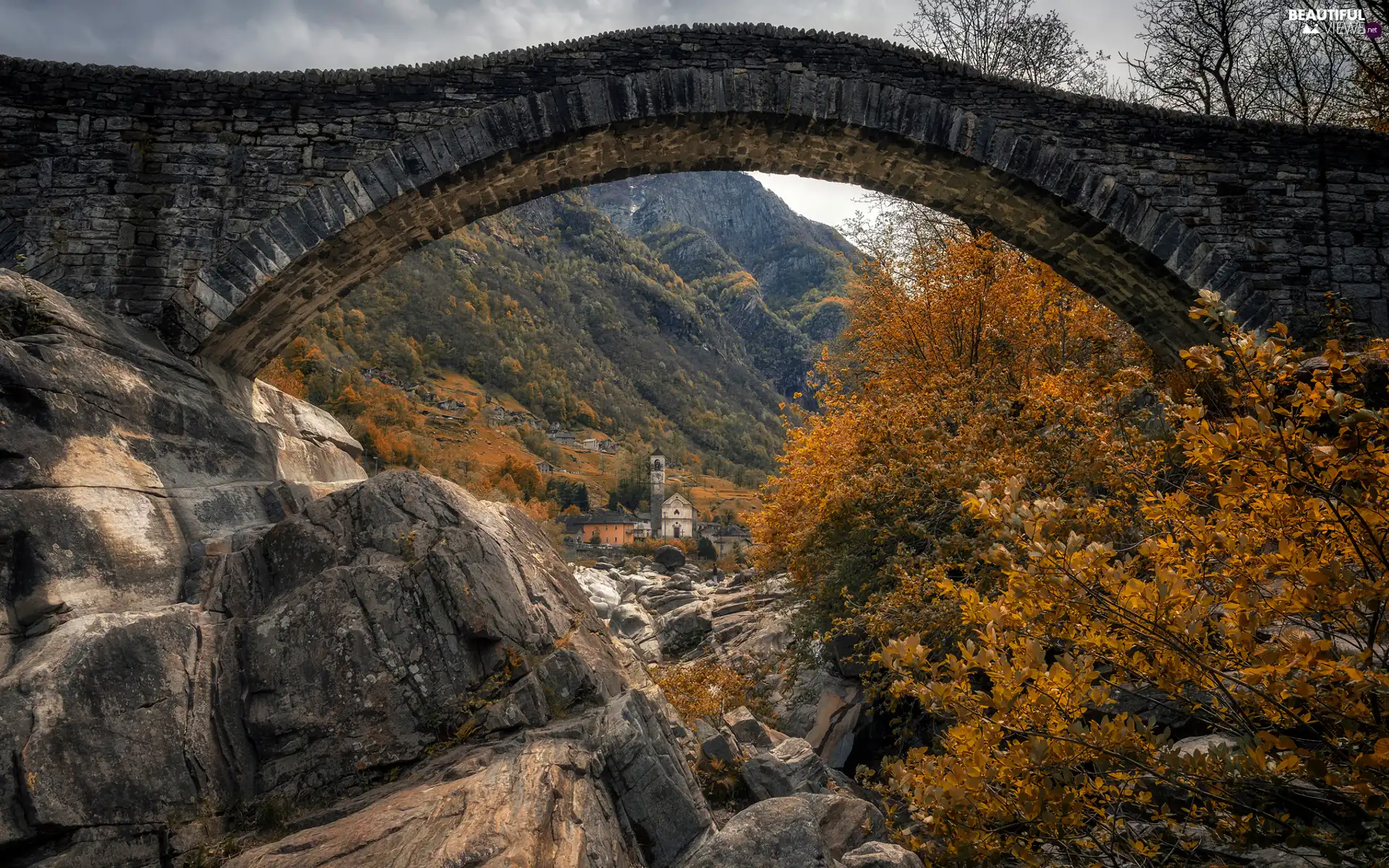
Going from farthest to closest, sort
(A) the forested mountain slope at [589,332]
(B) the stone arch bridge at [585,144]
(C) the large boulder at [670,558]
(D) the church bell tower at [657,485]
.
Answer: (A) the forested mountain slope at [589,332]
(D) the church bell tower at [657,485]
(C) the large boulder at [670,558]
(B) the stone arch bridge at [585,144]

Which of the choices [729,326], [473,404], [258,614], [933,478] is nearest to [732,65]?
[933,478]

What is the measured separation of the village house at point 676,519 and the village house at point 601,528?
118 inches

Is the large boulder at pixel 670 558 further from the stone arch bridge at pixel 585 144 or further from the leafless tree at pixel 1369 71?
the stone arch bridge at pixel 585 144

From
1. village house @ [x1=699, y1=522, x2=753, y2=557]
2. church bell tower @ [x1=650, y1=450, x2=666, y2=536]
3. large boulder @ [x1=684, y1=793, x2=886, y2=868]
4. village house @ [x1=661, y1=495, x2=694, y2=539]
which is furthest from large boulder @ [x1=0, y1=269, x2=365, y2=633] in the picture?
church bell tower @ [x1=650, y1=450, x2=666, y2=536]

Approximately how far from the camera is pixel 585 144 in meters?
9.59

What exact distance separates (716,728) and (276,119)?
951 cm

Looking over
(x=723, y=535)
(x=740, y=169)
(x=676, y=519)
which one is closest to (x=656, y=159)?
(x=740, y=169)

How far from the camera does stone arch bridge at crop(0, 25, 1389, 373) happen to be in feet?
29.6

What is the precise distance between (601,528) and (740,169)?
2172 inches

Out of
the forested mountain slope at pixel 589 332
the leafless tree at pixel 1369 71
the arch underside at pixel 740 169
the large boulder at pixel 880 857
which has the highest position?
the forested mountain slope at pixel 589 332

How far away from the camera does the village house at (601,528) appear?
2435 inches

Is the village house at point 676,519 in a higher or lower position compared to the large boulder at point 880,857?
lower

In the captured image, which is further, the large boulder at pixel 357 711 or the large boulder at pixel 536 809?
the large boulder at pixel 357 711

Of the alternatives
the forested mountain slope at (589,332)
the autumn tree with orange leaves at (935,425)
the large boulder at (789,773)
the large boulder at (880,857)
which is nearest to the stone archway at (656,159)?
the autumn tree with orange leaves at (935,425)
